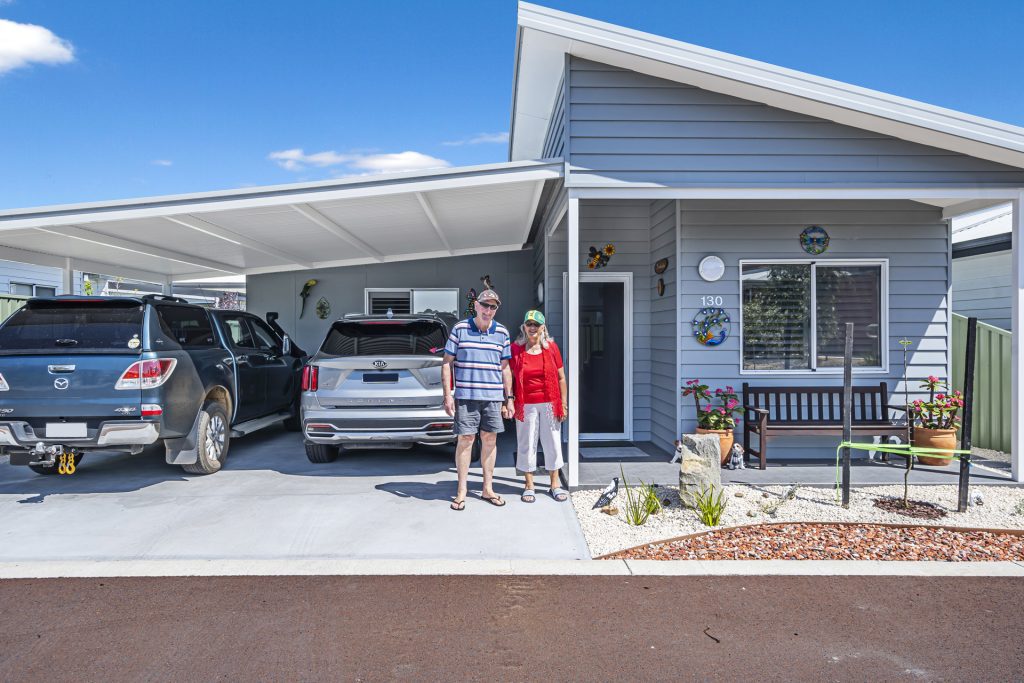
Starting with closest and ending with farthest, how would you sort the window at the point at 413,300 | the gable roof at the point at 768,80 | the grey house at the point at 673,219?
the gable roof at the point at 768,80, the grey house at the point at 673,219, the window at the point at 413,300

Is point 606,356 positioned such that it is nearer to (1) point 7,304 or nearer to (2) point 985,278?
(2) point 985,278

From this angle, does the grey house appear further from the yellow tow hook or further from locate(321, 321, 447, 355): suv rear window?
the yellow tow hook

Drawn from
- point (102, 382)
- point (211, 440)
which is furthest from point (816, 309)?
point (102, 382)

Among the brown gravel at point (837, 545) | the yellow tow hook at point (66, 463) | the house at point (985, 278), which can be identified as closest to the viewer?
the brown gravel at point (837, 545)

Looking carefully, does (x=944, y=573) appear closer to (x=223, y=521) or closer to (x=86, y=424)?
Answer: (x=223, y=521)

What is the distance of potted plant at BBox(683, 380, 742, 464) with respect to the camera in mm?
6617

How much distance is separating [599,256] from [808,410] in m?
2.90

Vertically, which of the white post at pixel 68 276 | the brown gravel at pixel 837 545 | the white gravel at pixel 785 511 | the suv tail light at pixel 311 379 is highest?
the white post at pixel 68 276

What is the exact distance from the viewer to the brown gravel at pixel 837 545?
423cm

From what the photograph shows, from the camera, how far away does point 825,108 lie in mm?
5699

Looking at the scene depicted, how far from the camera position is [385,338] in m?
6.36

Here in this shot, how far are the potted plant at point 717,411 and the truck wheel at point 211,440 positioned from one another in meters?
4.85

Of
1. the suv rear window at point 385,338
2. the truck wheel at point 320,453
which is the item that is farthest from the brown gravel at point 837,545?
the truck wheel at point 320,453

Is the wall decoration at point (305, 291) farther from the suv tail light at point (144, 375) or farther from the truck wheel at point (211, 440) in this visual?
the suv tail light at point (144, 375)
